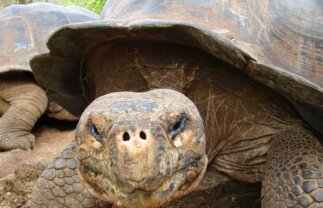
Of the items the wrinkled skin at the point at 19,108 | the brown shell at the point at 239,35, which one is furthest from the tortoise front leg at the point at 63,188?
the wrinkled skin at the point at 19,108

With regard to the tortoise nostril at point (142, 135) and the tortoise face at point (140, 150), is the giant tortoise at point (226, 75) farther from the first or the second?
the tortoise nostril at point (142, 135)

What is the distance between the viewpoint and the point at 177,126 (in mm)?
1973

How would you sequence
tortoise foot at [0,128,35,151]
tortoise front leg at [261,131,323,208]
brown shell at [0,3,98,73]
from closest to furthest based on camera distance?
tortoise front leg at [261,131,323,208]
tortoise foot at [0,128,35,151]
brown shell at [0,3,98,73]

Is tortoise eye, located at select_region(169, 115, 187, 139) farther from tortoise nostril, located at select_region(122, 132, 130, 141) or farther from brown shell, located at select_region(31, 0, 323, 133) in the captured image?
brown shell, located at select_region(31, 0, 323, 133)

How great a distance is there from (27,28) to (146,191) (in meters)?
5.07

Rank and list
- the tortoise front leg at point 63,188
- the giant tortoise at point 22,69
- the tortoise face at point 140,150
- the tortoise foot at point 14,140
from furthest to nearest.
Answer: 1. the giant tortoise at point 22,69
2. the tortoise foot at point 14,140
3. the tortoise front leg at point 63,188
4. the tortoise face at point 140,150

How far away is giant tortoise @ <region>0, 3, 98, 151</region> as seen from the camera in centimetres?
579

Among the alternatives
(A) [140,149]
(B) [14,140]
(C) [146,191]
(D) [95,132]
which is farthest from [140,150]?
(B) [14,140]

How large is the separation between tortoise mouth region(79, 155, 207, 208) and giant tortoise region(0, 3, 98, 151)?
3.68 meters

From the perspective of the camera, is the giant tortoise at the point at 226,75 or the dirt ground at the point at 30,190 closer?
the giant tortoise at the point at 226,75

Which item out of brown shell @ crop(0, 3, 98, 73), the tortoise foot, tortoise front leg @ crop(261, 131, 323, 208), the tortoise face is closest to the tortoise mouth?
the tortoise face

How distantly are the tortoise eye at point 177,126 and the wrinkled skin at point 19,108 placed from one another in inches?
146

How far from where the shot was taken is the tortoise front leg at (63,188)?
A: 9.32ft

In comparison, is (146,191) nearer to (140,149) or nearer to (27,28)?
(140,149)
